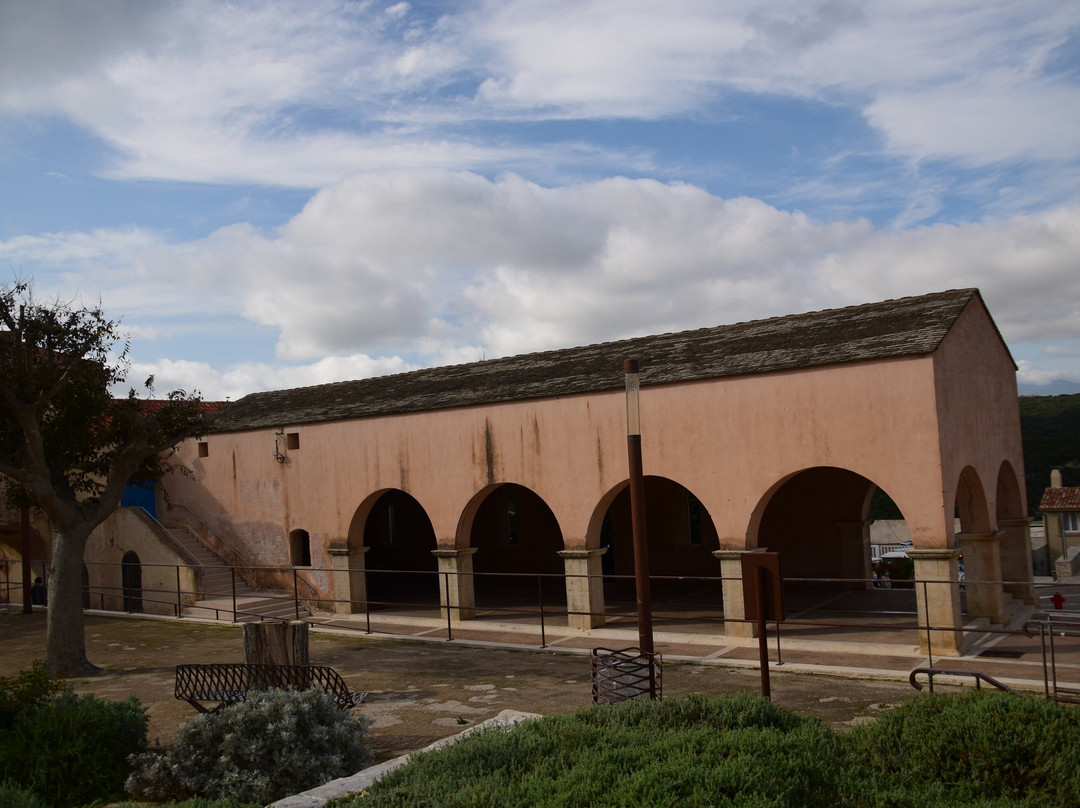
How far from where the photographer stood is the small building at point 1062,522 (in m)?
39.9

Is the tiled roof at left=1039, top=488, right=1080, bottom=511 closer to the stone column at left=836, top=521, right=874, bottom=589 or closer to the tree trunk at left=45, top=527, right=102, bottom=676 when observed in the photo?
the stone column at left=836, top=521, right=874, bottom=589

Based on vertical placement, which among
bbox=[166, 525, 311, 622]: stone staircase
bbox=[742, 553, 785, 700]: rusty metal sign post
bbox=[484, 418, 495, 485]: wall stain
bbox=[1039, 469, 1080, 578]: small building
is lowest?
bbox=[1039, 469, 1080, 578]: small building

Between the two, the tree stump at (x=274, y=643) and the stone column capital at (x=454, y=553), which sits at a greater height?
the stone column capital at (x=454, y=553)

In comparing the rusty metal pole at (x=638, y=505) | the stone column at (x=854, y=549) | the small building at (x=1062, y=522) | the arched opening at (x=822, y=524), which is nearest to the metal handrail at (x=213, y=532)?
the arched opening at (x=822, y=524)

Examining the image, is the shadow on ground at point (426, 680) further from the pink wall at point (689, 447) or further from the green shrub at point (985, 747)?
the pink wall at point (689, 447)

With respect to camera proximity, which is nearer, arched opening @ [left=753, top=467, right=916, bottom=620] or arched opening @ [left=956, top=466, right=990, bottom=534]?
arched opening @ [left=956, top=466, right=990, bottom=534]

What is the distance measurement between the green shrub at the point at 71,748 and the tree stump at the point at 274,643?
4.81ft

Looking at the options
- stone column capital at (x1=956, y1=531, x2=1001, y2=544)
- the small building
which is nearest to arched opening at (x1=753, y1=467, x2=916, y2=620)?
stone column capital at (x1=956, y1=531, x2=1001, y2=544)

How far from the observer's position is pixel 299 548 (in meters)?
21.0

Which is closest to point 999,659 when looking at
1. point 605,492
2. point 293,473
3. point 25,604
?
point 605,492

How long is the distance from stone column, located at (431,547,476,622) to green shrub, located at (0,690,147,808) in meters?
9.20

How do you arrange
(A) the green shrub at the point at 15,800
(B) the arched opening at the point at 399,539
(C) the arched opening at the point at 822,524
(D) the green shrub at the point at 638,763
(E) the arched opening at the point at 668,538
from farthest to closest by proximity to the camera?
1. (B) the arched opening at the point at 399,539
2. (E) the arched opening at the point at 668,538
3. (C) the arched opening at the point at 822,524
4. (A) the green shrub at the point at 15,800
5. (D) the green shrub at the point at 638,763

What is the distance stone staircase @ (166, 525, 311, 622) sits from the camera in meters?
18.8

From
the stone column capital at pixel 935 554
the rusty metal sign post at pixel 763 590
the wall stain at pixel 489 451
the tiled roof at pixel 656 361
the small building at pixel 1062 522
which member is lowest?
the small building at pixel 1062 522
